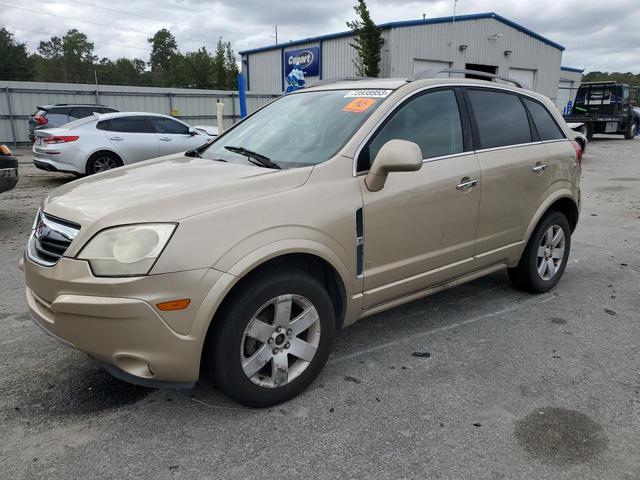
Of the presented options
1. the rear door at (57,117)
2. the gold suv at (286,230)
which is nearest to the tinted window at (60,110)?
the rear door at (57,117)

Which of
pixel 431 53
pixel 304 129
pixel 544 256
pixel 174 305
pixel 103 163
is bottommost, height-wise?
pixel 544 256

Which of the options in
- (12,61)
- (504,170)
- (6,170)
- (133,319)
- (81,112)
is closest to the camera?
(133,319)

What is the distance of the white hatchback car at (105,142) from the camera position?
1062 cm

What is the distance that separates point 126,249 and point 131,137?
975 cm

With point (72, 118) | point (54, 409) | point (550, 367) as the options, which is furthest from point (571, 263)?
point (72, 118)

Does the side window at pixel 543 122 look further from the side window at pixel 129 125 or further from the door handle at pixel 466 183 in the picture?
the side window at pixel 129 125

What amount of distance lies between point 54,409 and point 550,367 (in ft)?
9.78

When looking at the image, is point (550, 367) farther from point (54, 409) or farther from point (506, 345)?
point (54, 409)

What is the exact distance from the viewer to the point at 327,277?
3.07m

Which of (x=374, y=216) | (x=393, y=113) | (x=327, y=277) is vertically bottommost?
(x=327, y=277)

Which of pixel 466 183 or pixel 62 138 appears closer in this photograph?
pixel 466 183

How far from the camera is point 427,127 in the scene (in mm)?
3541

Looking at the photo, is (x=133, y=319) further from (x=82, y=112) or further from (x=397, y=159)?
(x=82, y=112)

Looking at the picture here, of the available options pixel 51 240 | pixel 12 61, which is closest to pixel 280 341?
pixel 51 240
